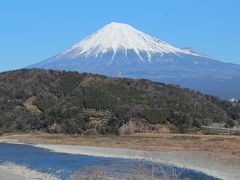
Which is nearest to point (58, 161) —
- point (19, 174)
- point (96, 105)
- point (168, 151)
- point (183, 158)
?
point (19, 174)

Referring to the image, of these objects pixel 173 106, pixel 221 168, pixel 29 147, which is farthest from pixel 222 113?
pixel 221 168

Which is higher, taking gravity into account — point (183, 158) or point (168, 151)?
point (168, 151)

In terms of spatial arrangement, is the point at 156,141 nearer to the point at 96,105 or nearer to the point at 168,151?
the point at 168,151

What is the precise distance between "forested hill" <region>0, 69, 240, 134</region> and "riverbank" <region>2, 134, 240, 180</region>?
7.25m

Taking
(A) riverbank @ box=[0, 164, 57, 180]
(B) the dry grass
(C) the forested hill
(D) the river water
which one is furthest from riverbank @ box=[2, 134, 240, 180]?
(C) the forested hill

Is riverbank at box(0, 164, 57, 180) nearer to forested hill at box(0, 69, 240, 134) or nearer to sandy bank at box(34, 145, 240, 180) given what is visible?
sandy bank at box(34, 145, 240, 180)

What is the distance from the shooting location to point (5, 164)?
3891 centimetres

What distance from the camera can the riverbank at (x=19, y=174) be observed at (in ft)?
100

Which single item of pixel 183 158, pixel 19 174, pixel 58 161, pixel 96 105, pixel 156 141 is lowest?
pixel 19 174

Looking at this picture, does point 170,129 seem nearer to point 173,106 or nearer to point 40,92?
point 173,106

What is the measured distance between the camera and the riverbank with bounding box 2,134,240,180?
3509cm

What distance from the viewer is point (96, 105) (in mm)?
78500

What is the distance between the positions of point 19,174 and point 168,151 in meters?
15.8

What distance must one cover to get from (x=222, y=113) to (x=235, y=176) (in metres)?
52.9
